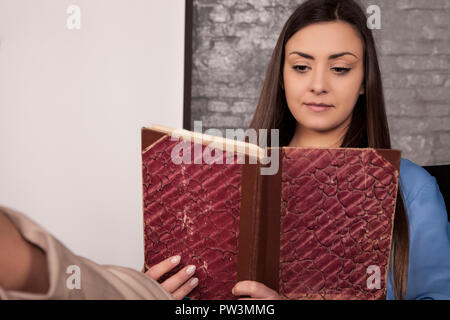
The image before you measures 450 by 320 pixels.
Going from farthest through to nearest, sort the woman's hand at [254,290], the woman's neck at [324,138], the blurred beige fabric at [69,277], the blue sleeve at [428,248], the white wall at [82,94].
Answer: the white wall at [82,94]
the woman's neck at [324,138]
the blue sleeve at [428,248]
the woman's hand at [254,290]
the blurred beige fabric at [69,277]

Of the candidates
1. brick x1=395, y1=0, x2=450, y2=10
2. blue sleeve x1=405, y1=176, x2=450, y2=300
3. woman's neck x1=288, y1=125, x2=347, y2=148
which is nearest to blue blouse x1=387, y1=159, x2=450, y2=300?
blue sleeve x1=405, y1=176, x2=450, y2=300

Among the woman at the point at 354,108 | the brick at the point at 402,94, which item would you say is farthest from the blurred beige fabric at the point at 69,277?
the brick at the point at 402,94

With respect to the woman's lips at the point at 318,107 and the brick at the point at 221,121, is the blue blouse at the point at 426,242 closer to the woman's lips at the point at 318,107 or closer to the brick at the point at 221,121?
the woman's lips at the point at 318,107

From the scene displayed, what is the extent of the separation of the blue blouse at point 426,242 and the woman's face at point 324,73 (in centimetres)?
21

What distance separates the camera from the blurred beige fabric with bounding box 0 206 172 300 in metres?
0.29

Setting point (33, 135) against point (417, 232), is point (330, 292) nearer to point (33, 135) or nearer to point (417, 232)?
point (417, 232)

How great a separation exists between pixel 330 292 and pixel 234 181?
219 mm

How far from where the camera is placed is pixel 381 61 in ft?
5.20

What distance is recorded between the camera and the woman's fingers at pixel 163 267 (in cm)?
66

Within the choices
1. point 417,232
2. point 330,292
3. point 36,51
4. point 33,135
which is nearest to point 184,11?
point 36,51

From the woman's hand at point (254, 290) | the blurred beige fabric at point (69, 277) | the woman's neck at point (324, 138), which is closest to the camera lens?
the blurred beige fabric at point (69, 277)

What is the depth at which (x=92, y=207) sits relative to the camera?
5.22 feet

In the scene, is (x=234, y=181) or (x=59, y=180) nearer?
(x=234, y=181)

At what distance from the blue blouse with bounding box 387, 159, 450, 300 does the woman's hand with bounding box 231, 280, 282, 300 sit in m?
0.34
